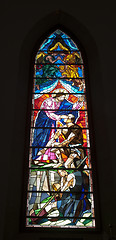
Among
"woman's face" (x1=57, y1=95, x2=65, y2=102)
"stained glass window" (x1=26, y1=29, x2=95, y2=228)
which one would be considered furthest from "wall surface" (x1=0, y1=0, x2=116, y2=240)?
"woman's face" (x1=57, y1=95, x2=65, y2=102)

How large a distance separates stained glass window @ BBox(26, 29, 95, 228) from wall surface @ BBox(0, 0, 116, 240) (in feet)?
0.46

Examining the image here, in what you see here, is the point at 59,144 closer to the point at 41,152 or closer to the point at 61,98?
the point at 41,152

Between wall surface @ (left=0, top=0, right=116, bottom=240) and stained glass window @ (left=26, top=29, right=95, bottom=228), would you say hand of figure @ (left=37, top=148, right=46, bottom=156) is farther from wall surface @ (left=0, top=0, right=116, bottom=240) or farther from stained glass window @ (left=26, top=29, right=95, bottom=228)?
wall surface @ (left=0, top=0, right=116, bottom=240)

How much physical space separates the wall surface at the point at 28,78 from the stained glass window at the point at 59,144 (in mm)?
140

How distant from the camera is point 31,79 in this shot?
4.01 meters

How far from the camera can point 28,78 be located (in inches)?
157

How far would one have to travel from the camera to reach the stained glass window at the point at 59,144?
3.04m

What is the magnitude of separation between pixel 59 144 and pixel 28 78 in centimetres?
122

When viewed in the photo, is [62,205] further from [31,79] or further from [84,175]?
[31,79]

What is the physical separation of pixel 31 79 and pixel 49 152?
1.28 metres

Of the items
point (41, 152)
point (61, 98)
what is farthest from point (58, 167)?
point (61, 98)

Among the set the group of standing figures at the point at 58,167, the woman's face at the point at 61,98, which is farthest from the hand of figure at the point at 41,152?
the woman's face at the point at 61,98
